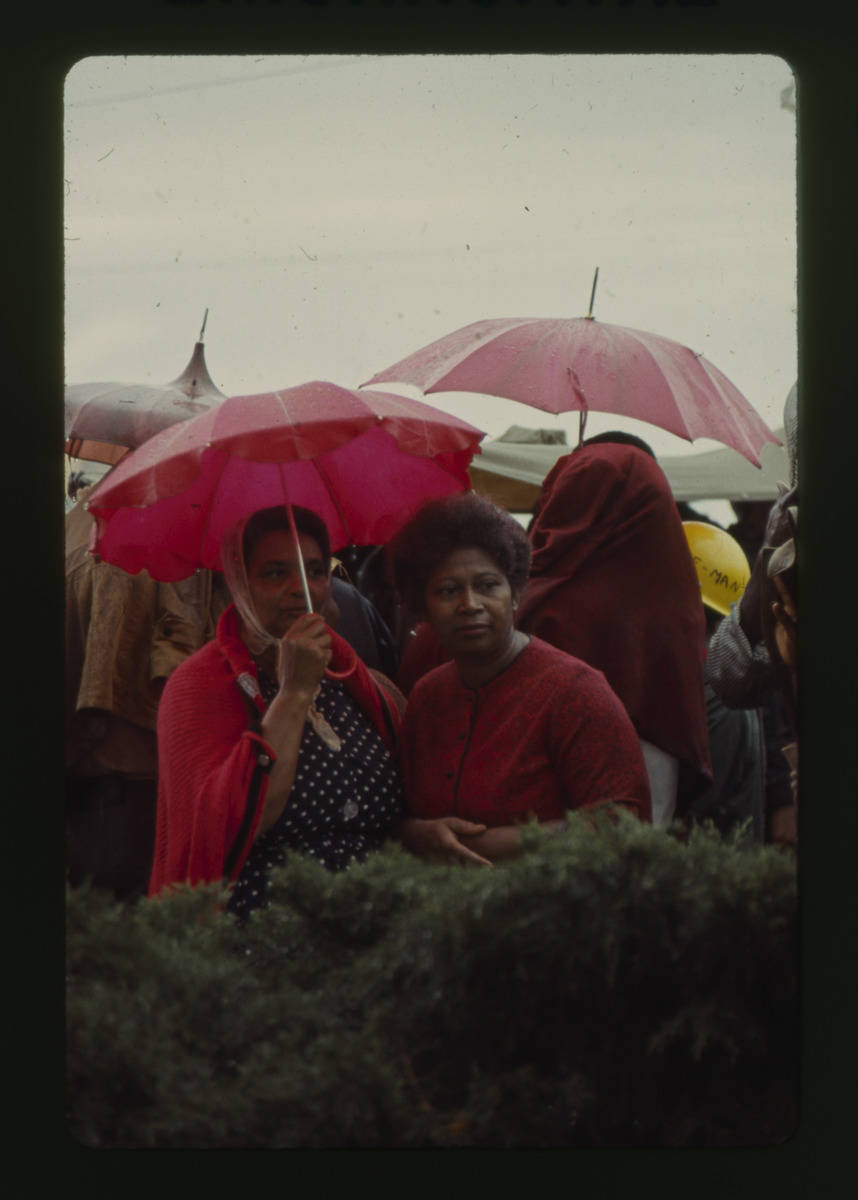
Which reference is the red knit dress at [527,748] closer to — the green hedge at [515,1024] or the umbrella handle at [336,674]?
the umbrella handle at [336,674]

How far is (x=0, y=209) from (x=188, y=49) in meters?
0.38

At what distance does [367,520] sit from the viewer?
318 cm

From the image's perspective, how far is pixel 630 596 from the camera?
123 inches

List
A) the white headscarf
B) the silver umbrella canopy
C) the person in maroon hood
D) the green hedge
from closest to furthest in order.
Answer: the green hedge < the silver umbrella canopy < the white headscarf < the person in maroon hood

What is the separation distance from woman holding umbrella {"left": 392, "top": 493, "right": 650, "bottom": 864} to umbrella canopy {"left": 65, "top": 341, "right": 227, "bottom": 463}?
20.9 inches

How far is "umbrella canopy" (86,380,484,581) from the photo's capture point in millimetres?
2680

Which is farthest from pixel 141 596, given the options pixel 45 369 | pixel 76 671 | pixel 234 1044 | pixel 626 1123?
pixel 626 1123

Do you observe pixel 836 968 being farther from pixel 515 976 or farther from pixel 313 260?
pixel 313 260

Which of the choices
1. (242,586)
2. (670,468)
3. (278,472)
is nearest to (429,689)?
(242,586)

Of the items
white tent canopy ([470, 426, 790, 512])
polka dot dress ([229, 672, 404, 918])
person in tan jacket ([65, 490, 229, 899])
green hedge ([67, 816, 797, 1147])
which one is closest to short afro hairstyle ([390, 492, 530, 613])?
polka dot dress ([229, 672, 404, 918])

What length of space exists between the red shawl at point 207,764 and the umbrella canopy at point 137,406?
416mm

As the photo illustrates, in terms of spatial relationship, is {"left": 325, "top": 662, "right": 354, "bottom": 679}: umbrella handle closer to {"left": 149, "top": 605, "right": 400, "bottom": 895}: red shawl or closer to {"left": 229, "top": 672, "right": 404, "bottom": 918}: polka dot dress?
{"left": 229, "top": 672, "right": 404, "bottom": 918}: polka dot dress

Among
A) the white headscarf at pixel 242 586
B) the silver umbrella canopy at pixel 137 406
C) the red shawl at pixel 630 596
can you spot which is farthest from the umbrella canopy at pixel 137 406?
the red shawl at pixel 630 596

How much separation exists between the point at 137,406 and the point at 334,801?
78 cm
